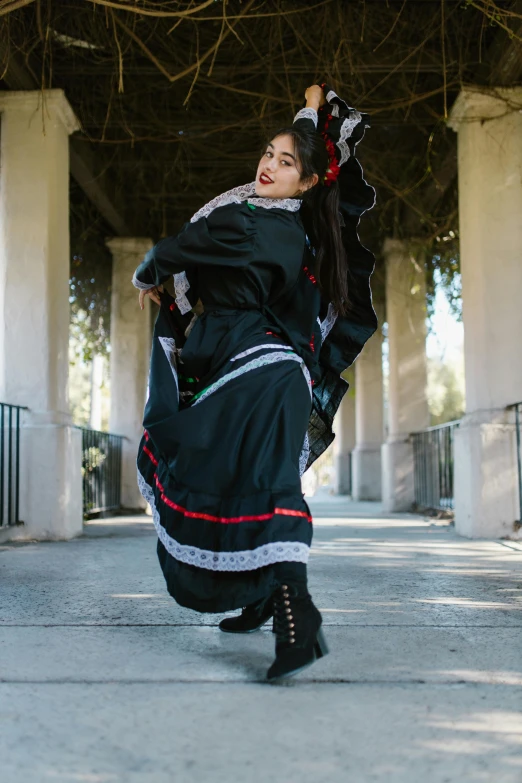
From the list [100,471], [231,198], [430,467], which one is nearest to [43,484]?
[100,471]

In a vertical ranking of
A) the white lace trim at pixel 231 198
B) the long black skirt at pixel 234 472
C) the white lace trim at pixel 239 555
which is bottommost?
the white lace trim at pixel 239 555

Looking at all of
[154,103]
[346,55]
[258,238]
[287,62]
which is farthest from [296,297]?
[154,103]

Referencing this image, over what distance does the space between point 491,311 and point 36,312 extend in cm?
300

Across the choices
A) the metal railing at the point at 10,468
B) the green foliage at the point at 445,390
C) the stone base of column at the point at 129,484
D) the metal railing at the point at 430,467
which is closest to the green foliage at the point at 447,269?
the metal railing at the point at 430,467

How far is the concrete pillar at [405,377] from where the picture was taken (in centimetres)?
883

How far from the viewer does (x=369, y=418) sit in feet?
39.5

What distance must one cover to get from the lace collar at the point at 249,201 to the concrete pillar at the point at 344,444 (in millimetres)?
12166

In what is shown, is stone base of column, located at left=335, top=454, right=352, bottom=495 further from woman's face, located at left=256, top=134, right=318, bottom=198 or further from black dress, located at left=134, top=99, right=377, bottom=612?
woman's face, located at left=256, top=134, right=318, bottom=198

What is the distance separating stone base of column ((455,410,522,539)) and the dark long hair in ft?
10.3

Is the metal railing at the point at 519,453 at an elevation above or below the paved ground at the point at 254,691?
above

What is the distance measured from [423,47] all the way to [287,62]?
0.90 metres

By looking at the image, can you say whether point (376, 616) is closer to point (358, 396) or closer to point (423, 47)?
point (423, 47)

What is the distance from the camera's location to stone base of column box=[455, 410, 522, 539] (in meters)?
5.25

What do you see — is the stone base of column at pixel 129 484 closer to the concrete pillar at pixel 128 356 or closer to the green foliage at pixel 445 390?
the concrete pillar at pixel 128 356
